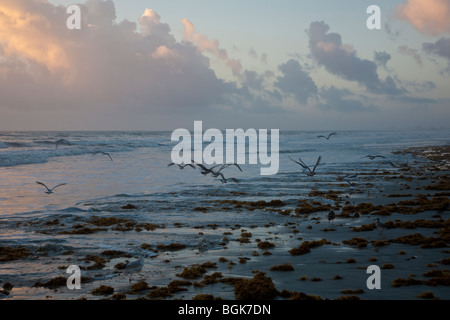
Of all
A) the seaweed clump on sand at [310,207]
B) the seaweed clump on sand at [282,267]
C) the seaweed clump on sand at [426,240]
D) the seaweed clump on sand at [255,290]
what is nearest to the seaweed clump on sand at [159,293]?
the seaweed clump on sand at [255,290]

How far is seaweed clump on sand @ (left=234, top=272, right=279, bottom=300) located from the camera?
9930 mm

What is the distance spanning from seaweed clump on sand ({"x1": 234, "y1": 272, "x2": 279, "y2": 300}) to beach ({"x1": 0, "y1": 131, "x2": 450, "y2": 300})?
36mm

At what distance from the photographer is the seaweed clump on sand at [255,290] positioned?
32.6ft

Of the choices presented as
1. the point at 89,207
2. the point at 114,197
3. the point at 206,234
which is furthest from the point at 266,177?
the point at 206,234

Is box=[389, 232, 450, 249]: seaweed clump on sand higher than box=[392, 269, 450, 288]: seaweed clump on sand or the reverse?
higher

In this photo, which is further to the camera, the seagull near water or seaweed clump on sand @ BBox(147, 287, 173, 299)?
the seagull near water

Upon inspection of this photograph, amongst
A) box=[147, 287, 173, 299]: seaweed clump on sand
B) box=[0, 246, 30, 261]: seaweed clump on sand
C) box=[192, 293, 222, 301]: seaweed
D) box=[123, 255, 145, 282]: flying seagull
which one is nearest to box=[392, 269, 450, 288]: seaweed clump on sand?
box=[192, 293, 222, 301]: seaweed

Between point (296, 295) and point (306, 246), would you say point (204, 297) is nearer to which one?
point (296, 295)

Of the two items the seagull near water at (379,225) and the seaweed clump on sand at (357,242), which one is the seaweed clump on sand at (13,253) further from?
the seagull near water at (379,225)

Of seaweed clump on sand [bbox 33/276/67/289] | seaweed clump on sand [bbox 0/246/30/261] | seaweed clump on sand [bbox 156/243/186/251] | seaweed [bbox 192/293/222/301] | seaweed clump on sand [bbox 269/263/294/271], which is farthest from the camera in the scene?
seaweed clump on sand [bbox 156/243/186/251]

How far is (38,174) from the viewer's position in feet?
130

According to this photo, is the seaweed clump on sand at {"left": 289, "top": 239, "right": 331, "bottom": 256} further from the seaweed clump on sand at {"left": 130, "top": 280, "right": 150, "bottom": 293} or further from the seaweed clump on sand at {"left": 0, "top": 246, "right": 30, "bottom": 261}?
the seaweed clump on sand at {"left": 0, "top": 246, "right": 30, "bottom": 261}

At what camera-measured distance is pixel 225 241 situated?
16188mm

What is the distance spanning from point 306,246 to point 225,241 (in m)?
3.26
